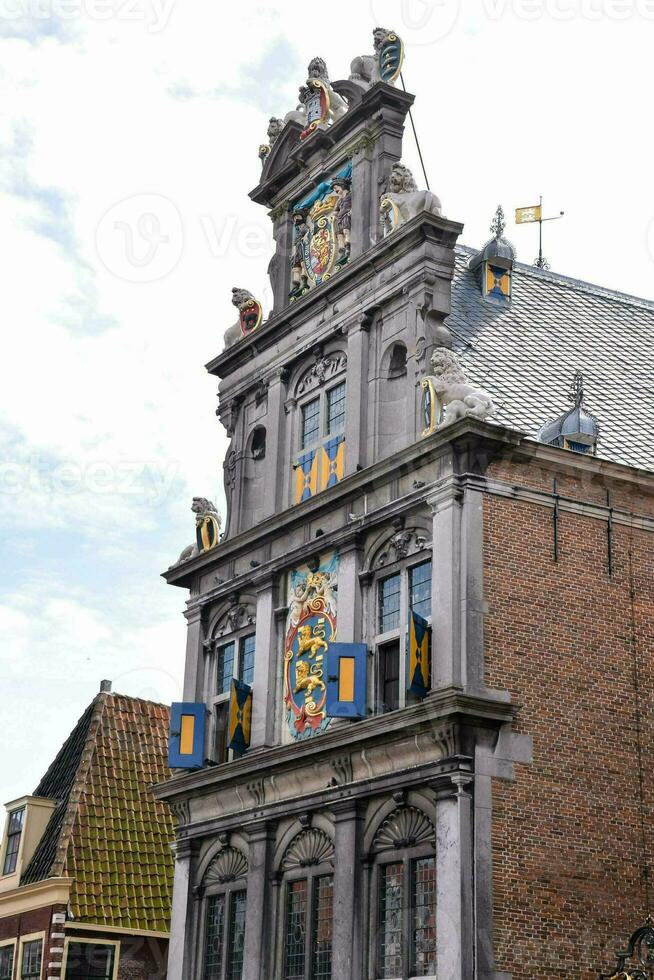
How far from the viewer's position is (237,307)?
28.4m

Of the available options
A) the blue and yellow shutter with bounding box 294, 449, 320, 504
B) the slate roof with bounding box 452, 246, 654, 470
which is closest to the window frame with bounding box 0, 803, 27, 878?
the blue and yellow shutter with bounding box 294, 449, 320, 504

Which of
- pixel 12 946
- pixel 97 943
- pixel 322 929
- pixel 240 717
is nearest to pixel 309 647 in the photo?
pixel 240 717

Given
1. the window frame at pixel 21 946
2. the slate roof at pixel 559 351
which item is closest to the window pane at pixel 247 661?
the slate roof at pixel 559 351

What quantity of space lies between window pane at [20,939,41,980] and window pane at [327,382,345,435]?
38.7 feet

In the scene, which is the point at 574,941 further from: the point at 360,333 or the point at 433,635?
the point at 360,333

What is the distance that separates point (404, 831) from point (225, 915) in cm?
516

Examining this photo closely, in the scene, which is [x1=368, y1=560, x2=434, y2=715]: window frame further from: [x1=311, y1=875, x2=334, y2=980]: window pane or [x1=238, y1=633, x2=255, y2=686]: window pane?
[x1=238, y1=633, x2=255, y2=686]: window pane

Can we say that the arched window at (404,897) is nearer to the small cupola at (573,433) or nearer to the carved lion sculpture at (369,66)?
the small cupola at (573,433)

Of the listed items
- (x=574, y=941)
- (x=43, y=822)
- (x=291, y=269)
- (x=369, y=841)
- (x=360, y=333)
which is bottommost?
(x=574, y=941)

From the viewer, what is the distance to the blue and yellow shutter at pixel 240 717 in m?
24.3

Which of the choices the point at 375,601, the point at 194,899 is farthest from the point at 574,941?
the point at 194,899

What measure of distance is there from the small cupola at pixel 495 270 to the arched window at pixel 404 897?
9831 mm

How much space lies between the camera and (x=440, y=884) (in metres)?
19.1

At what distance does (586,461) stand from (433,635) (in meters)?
3.51
